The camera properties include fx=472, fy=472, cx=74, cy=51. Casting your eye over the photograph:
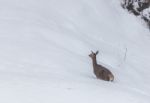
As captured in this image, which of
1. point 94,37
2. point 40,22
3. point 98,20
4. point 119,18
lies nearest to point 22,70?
point 40,22

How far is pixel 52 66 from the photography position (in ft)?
20.8

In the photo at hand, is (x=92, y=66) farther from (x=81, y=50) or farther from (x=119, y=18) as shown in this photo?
(x=119, y=18)

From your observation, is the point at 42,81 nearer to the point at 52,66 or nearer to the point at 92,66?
the point at 52,66

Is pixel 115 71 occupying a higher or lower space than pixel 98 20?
lower

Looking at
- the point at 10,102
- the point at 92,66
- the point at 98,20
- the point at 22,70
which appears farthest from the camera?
the point at 98,20

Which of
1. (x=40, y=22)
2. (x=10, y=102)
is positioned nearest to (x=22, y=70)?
(x=10, y=102)

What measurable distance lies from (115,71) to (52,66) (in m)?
1.39

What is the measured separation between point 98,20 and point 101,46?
1263 millimetres

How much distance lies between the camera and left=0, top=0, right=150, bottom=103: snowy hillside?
16.5 feet

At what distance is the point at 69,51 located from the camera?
732 centimetres

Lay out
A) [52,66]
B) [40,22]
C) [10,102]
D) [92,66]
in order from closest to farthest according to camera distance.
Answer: [10,102] → [52,66] → [92,66] → [40,22]

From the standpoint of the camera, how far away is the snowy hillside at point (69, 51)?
5027 millimetres

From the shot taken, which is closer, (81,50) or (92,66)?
(92,66)

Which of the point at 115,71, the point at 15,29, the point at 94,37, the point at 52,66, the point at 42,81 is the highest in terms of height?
the point at 94,37
